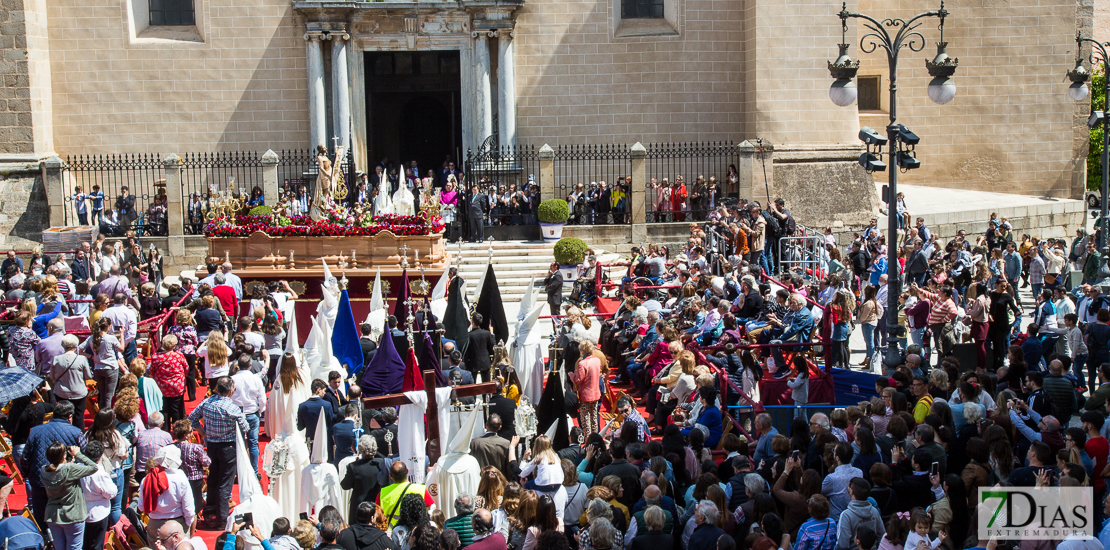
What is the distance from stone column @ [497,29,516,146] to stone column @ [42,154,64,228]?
34.2 feet

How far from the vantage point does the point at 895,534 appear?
7.65 m

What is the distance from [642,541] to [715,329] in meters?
7.00

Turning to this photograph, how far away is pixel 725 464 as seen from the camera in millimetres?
9484

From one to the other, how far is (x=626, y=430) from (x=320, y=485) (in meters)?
2.69

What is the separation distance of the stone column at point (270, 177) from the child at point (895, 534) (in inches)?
812

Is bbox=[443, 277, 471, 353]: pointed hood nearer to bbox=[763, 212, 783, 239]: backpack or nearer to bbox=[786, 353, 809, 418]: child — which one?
bbox=[786, 353, 809, 418]: child

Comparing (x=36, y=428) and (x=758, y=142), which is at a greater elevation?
(x=758, y=142)

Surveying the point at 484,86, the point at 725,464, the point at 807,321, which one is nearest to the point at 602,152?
the point at 484,86

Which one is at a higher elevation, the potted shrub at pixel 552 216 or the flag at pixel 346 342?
the potted shrub at pixel 552 216

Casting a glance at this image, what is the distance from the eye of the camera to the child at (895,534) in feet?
25.1

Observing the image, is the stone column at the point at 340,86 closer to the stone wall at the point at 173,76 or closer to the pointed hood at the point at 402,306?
the stone wall at the point at 173,76

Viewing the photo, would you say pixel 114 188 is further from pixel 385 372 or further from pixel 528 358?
pixel 385 372

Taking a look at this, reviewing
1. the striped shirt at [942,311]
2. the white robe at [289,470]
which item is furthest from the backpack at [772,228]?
the white robe at [289,470]

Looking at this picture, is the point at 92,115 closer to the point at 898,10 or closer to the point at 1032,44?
the point at 898,10
